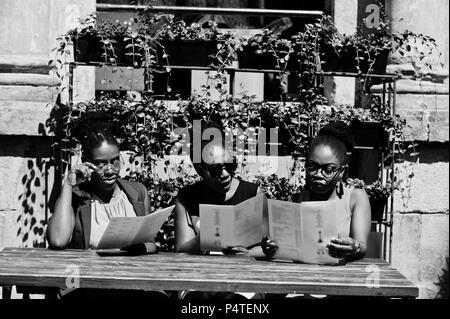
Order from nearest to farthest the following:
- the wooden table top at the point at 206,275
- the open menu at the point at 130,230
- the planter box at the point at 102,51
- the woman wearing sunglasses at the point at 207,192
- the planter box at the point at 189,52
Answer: the wooden table top at the point at 206,275 < the open menu at the point at 130,230 < the woman wearing sunglasses at the point at 207,192 < the planter box at the point at 102,51 < the planter box at the point at 189,52

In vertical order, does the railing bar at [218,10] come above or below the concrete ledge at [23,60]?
→ above

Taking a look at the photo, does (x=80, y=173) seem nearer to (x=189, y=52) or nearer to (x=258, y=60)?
(x=189, y=52)

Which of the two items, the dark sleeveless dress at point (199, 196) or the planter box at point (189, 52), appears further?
the planter box at point (189, 52)

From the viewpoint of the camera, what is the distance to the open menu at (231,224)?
524 cm

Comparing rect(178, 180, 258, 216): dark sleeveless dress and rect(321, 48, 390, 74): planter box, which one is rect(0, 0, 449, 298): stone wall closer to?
rect(321, 48, 390, 74): planter box

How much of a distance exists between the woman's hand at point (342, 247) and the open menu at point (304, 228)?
0.02 m

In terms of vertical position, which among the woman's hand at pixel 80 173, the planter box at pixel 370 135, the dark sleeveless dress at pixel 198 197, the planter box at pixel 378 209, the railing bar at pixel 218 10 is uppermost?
the railing bar at pixel 218 10

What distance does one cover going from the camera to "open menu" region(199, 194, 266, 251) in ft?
17.2

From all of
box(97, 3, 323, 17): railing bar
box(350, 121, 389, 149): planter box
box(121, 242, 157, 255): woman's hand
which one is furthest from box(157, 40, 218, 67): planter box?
box(121, 242, 157, 255): woman's hand

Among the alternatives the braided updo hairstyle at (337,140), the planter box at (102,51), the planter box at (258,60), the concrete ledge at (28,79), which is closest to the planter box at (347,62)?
the planter box at (258,60)

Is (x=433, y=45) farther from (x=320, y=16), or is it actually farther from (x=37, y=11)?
(x=37, y=11)

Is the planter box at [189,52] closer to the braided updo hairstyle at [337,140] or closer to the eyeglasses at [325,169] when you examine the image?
the braided updo hairstyle at [337,140]

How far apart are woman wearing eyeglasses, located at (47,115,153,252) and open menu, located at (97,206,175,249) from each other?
0.39 meters

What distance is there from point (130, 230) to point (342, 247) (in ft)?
3.43
